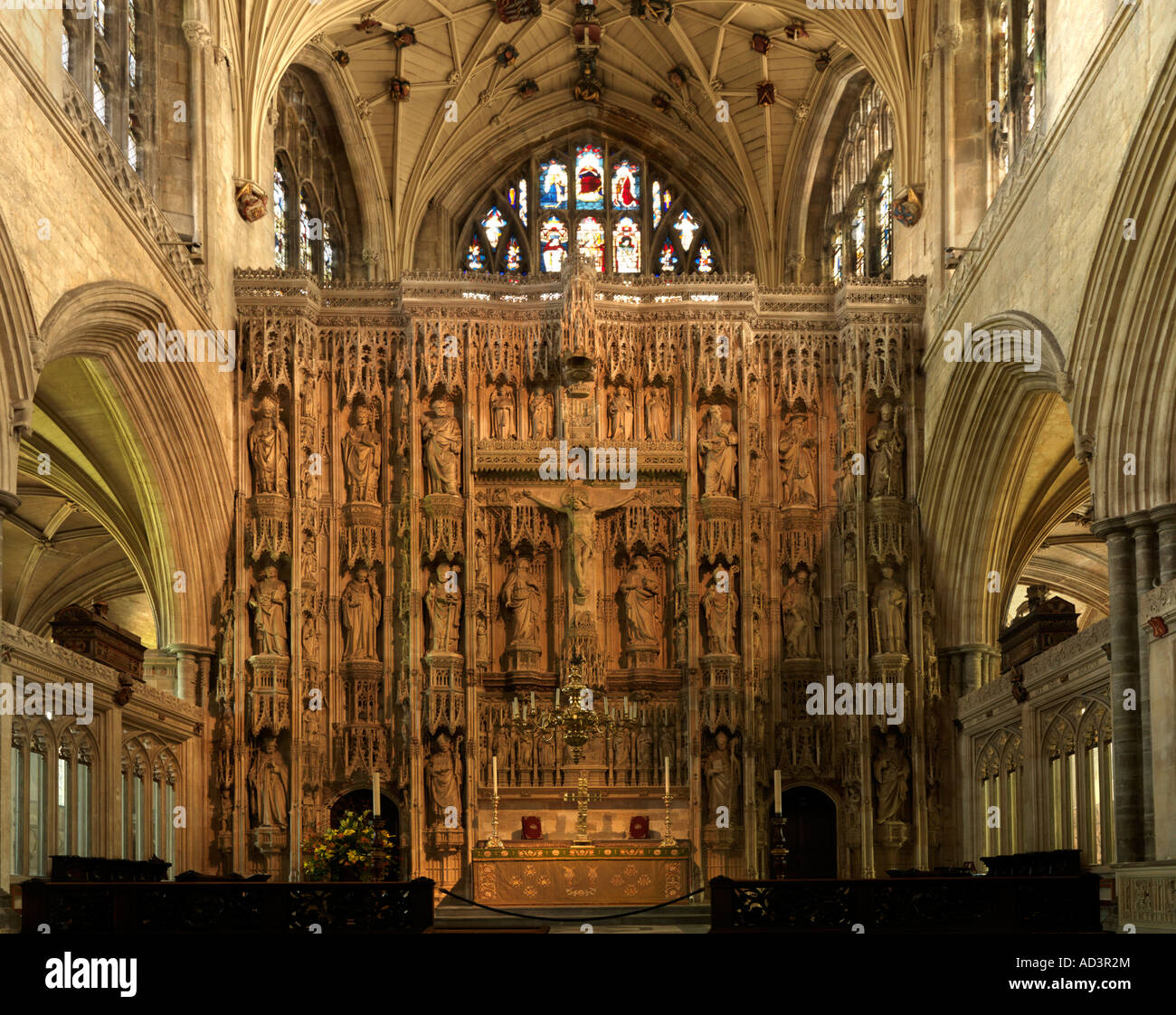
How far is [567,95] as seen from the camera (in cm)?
3306

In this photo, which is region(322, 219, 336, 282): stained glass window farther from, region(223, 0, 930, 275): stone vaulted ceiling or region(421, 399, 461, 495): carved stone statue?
region(421, 399, 461, 495): carved stone statue

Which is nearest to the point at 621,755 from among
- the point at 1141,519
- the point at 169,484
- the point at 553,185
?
the point at 169,484

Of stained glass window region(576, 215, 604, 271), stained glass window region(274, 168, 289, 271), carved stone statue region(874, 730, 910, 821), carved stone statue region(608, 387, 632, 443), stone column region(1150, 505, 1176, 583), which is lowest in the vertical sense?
carved stone statue region(874, 730, 910, 821)

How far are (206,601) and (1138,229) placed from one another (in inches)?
556

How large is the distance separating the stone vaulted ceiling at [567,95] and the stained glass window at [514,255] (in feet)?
4.05

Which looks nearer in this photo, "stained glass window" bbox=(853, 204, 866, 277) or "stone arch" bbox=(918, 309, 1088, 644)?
"stone arch" bbox=(918, 309, 1088, 644)

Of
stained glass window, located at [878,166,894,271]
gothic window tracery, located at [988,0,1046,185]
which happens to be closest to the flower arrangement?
gothic window tracery, located at [988,0,1046,185]

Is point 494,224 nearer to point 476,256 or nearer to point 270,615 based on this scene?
point 476,256

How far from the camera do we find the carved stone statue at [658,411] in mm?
26062

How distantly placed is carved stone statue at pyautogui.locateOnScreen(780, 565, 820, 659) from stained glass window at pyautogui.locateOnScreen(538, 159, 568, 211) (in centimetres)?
1143

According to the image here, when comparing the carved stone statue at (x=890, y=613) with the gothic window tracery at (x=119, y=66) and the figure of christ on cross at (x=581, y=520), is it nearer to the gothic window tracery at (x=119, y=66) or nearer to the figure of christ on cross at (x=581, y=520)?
the figure of christ on cross at (x=581, y=520)

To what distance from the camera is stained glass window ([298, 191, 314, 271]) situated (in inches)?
1198
